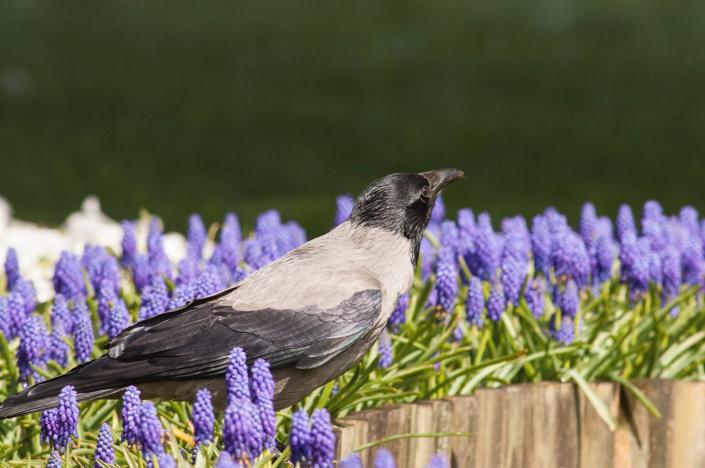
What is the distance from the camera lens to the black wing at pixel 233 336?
3.72 metres

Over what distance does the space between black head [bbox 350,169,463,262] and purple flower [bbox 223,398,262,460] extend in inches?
49.8

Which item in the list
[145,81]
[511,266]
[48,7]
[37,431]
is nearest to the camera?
[37,431]

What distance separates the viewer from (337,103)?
45.1 ft

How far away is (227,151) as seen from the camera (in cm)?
1285

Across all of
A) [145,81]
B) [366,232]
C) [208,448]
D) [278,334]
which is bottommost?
[208,448]

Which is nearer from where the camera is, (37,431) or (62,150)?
(37,431)

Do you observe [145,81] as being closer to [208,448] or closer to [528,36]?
[528,36]

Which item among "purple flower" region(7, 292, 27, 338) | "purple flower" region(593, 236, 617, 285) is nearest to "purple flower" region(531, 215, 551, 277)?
"purple flower" region(593, 236, 617, 285)

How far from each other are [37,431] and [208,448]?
105cm

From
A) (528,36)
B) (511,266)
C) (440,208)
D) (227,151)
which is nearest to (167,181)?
(227,151)

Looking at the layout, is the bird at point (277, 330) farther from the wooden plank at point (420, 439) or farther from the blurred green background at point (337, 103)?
the blurred green background at point (337, 103)

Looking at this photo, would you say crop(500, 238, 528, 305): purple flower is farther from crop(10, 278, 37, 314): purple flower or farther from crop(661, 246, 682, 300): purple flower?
crop(10, 278, 37, 314): purple flower

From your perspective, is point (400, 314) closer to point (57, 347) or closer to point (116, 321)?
point (116, 321)

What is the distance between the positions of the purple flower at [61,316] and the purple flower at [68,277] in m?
0.29
